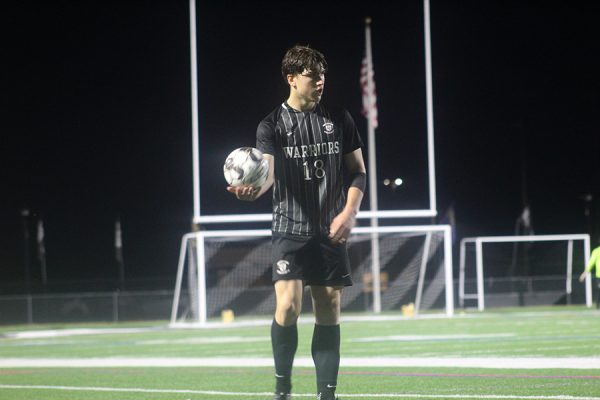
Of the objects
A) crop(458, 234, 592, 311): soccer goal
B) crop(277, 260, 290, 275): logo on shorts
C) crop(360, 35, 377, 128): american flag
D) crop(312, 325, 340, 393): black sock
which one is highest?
crop(360, 35, 377, 128): american flag

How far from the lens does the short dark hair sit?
577cm

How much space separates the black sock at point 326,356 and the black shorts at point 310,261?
24 cm

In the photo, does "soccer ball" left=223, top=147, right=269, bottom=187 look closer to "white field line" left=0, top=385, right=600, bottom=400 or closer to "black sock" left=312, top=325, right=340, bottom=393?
"black sock" left=312, top=325, right=340, bottom=393

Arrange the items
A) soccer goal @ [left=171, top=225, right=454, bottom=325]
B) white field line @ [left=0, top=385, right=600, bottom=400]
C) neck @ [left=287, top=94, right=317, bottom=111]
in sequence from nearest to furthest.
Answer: neck @ [left=287, top=94, right=317, bottom=111] < white field line @ [left=0, top=385, right=600, bottom=400] < soccer goal @ [left=171, top=225, right=454, bottom=325]

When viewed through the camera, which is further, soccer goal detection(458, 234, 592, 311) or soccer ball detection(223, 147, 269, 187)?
soccer goal detection(458, 234, 592, 311)

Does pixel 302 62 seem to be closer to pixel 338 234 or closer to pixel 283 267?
pixel 338 234

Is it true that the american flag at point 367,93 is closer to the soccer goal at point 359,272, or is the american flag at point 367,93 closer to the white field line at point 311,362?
the soccer goal at point 359,272

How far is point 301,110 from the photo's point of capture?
5.91 meters

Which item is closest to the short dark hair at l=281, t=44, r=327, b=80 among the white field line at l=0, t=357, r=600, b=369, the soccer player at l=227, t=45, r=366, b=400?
the soccer player at l=227, t=45, r=366, b=400

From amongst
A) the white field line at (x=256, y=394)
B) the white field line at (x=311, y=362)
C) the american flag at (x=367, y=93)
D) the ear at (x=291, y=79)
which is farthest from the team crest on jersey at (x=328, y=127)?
the american flag at (x=367, y=93)

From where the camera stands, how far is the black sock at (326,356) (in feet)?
18.7

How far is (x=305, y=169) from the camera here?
580cm

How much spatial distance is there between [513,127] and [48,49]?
53.9ft

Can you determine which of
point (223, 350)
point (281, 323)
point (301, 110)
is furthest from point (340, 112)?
point (223, 350)
